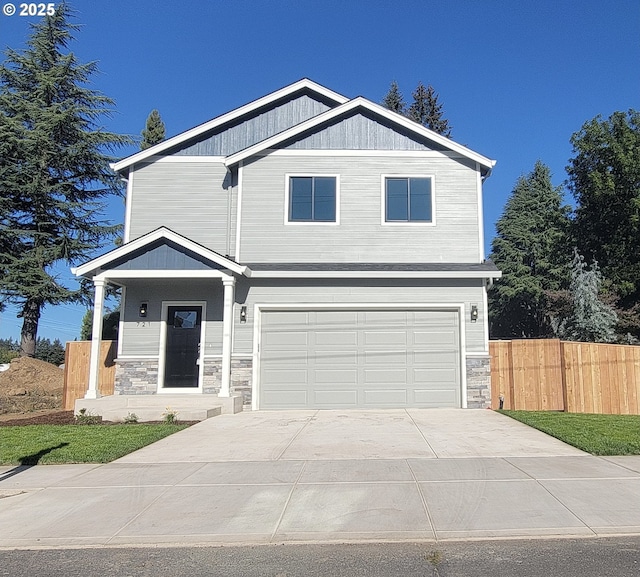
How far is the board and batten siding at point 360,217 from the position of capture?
14266mm

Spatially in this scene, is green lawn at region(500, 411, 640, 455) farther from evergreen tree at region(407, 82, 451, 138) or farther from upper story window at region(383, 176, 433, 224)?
evergreen tree at region(407, 82, 451, 138)

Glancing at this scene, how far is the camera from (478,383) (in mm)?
13500

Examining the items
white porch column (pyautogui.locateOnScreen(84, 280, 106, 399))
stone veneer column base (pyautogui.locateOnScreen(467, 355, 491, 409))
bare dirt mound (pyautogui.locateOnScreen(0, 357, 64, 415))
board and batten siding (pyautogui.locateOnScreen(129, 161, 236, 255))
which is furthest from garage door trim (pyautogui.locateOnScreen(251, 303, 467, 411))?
bare dirt mound (pyautogui.locateOnScreen(0, 357, 64, 415))

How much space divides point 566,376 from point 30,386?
16.9m

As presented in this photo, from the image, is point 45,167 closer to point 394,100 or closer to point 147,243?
point 147,243

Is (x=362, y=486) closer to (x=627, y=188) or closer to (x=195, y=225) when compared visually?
(x=195, y=225)

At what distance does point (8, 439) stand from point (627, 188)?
1263 inches

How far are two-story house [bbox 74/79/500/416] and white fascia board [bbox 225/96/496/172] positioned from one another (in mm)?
39

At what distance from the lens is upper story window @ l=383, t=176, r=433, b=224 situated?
47.3 ft

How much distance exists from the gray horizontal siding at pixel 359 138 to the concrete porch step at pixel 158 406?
7093 mm

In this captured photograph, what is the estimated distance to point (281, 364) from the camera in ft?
45.1

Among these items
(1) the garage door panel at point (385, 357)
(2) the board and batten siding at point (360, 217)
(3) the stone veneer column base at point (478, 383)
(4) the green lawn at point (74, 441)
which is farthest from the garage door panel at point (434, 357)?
(4) the green lawn at point (74, 441)

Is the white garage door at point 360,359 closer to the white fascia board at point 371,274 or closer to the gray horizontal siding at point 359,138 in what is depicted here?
the white fascia board at point 371,274

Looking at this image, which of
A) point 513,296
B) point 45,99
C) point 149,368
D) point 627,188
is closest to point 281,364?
point 149,368
